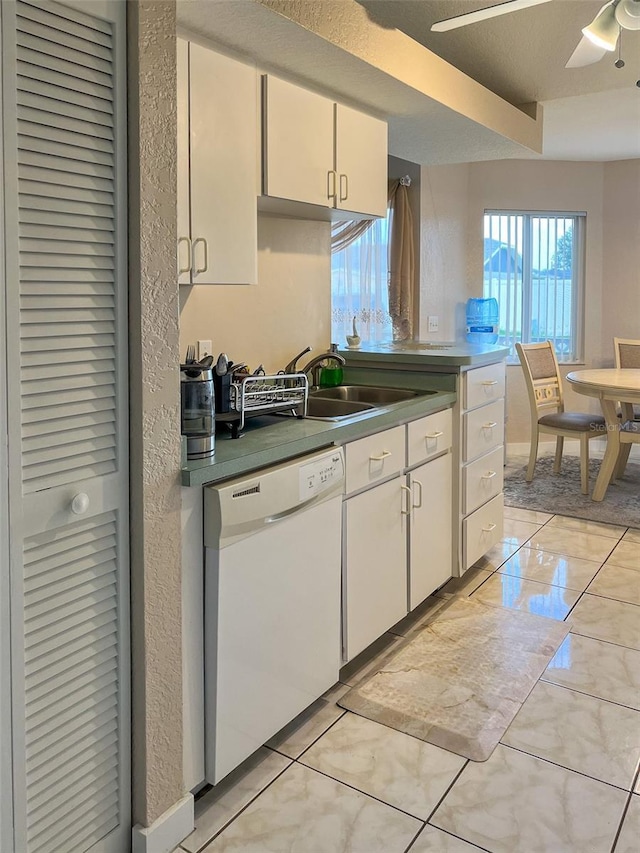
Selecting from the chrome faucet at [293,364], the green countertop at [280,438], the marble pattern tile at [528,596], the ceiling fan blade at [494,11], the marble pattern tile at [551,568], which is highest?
the ceiling fan blade at [494,11]

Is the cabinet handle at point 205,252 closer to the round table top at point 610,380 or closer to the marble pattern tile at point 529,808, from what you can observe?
the marble pattern tile at point 529,808

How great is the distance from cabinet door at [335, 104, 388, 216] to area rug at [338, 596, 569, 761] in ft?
5.55

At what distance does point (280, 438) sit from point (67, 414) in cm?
72

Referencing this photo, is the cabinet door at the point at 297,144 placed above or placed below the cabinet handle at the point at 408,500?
above

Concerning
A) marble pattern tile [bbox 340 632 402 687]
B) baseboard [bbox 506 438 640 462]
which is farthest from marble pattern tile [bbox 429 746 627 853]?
baseboard [bbox 506 438 640 462]

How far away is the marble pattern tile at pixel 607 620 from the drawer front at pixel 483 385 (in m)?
0.98

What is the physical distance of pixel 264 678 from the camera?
1968mm

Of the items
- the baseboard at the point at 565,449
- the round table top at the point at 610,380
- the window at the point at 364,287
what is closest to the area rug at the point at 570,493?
the baseboard at the point at 565,449

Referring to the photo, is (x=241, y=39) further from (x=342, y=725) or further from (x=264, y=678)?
(x=342, y=725)

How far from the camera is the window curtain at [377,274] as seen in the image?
4203 millimetres

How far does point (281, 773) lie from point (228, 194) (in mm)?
1676

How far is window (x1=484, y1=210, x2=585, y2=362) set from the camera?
6.11m

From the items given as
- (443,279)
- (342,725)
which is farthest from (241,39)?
(443,279)

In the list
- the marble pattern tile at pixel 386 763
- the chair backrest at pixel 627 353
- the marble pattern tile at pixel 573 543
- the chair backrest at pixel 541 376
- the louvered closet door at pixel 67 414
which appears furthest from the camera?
the chair backrest at pixel 627 353
